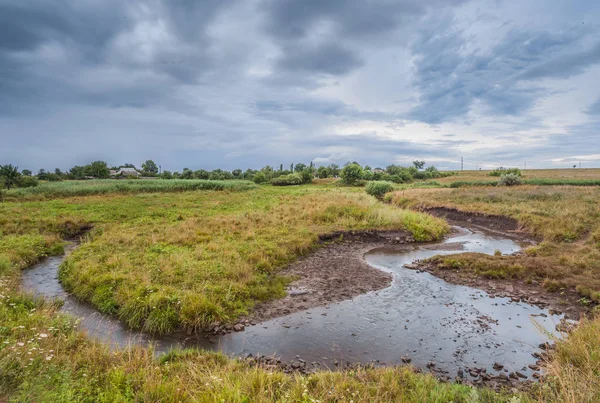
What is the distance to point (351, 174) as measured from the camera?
7650 cm

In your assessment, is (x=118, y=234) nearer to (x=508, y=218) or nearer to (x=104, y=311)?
(x=104, y=311)

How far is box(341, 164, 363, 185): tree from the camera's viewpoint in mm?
76438

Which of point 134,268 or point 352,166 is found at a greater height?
point 352,166

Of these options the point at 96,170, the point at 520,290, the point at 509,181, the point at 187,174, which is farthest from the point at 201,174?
the point at 520,290

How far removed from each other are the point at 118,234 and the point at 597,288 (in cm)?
2358

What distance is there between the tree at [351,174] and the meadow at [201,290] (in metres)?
48.6

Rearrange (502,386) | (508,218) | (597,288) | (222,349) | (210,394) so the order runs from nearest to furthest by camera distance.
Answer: (210,394) → (502,386) → (222,349) → (597,288) → (508,218)

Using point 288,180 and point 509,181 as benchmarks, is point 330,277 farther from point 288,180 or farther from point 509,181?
point 288,180

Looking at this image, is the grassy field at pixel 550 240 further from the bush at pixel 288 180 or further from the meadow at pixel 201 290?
the bush at pixel 288 180

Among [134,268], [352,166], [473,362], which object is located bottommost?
[473,362]

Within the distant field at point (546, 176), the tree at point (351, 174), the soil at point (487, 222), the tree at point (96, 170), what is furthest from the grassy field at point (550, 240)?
the tree at point (96, 170)

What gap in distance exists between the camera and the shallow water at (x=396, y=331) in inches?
313

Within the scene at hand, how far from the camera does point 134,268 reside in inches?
493

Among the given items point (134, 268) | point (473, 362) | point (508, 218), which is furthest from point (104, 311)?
point (508, 218)
